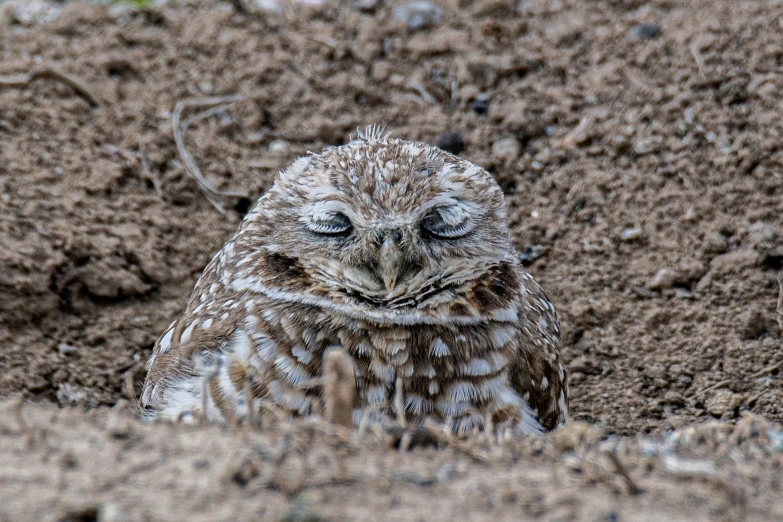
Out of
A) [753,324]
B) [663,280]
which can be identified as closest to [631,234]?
[663,280]

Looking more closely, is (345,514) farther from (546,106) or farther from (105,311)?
(546,106)

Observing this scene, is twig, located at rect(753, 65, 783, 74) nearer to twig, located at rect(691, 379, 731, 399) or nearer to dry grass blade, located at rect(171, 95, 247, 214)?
twig, located at rect(691, 379, 731, 399)

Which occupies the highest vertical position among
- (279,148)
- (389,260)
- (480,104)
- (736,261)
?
(480,104)

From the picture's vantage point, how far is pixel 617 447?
2.66 meters

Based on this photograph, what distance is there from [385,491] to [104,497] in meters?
0.64

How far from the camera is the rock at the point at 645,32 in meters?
5.79

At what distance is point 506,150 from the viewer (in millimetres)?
5551

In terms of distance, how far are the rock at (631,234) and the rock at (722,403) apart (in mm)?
1007

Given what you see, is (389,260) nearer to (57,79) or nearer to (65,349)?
(65,349)

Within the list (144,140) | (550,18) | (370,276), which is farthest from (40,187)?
(550,18)

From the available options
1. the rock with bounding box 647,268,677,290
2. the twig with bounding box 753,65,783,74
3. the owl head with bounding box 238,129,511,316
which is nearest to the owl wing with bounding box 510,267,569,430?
the owl head with bounding box 238,129,511,316

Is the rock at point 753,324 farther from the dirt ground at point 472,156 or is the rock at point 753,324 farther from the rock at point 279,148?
the rock at point 279,148

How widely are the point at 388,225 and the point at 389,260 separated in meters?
0.13

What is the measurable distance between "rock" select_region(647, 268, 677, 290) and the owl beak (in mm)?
1926
